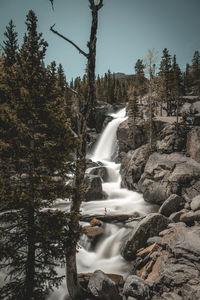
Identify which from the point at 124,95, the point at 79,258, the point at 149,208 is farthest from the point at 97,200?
the point at 124,95

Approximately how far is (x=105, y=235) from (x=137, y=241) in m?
2.85

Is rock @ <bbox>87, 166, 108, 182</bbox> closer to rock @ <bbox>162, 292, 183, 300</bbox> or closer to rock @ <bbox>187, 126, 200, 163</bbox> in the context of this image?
rock @ <bbox>187, 126, 200, 163</bbox>

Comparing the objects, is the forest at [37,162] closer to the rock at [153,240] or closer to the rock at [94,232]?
the rock at [153,240]

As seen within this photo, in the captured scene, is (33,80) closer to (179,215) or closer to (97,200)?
(179,215)

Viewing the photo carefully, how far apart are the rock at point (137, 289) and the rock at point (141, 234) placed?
2.85m

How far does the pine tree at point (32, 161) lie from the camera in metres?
4.52

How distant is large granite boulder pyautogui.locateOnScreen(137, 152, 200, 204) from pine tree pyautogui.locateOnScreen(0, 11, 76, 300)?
12165mm

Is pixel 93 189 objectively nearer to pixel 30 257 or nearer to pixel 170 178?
pixel 170 178

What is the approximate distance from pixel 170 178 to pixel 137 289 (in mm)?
11544

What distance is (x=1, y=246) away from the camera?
13.8ft

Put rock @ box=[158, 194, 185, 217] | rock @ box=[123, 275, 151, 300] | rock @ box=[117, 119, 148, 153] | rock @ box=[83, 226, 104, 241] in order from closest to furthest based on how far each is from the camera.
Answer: rock @ box=[123, 275, 151, 300] → rock @ box=[83, 226, 104, 241] → rock @ box=[158, 194, 185, 217] → rock @ box=[117, 119, 148, 153]

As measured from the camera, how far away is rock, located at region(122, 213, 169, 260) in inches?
339

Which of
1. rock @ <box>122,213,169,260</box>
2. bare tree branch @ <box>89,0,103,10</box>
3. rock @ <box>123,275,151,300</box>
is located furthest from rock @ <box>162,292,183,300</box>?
bare tree branch @ <box>89,0,103,10</box>

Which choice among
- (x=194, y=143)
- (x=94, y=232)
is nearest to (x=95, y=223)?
(x=94, y=232)
